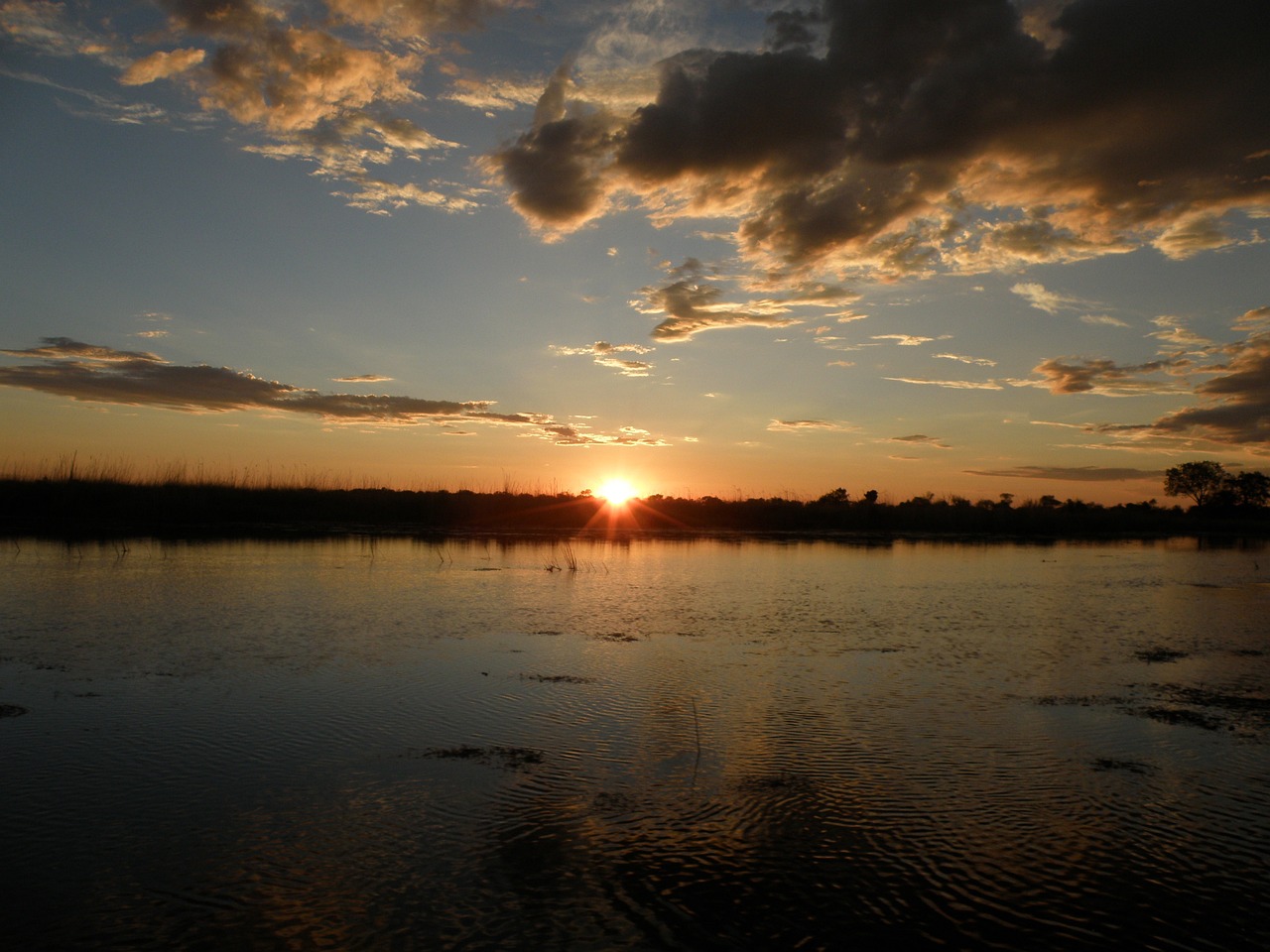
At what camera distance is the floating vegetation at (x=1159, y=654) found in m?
11.1

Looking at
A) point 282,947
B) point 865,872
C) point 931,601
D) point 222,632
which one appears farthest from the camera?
point 931,601

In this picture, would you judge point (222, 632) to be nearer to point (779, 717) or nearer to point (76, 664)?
point (76, 664)

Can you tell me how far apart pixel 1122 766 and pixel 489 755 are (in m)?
4.96

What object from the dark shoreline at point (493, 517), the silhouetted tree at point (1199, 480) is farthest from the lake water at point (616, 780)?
the silhouetted tree at point (1199, 480)

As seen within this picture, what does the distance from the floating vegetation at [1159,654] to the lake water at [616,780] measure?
0.12m

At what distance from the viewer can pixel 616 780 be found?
5980 millimetres

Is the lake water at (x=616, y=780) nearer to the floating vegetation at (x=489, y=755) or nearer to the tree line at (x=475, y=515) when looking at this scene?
the floating vegetation at (x=489, y=755)

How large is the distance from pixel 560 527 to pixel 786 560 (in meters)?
17.6

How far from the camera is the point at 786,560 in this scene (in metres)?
24.4

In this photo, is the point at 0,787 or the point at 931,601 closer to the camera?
the point at 0,787

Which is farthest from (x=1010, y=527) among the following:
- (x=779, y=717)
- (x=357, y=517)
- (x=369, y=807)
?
(x=369, y=807)

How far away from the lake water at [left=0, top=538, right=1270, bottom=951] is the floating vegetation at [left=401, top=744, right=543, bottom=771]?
0.14 feet

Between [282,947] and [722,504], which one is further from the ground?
[722,504]

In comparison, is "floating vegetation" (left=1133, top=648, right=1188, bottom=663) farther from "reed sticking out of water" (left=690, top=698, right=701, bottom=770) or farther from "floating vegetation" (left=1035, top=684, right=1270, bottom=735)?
"reed sticking out of water" (left=690, top=698, right=701, bottom=770)
